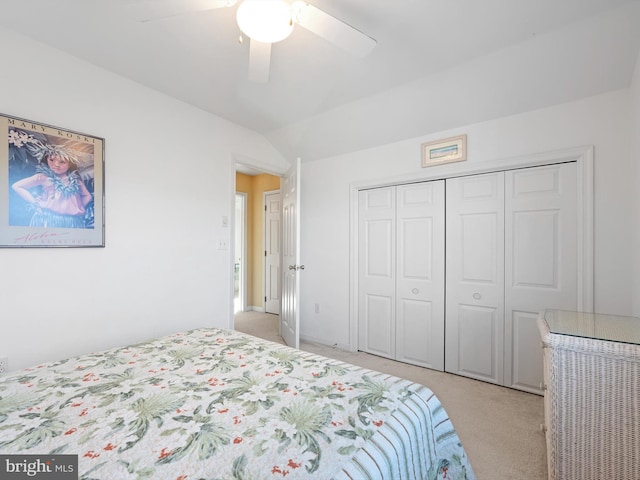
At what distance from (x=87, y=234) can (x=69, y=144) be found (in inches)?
23.3

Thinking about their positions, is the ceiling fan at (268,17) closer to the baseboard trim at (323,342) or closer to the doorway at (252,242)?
the baseboard trim at (323,342)

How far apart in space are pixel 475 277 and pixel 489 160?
100 cm

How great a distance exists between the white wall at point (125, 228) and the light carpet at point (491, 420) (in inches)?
74.3

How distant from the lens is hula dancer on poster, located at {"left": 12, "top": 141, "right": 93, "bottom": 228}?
1.80 m

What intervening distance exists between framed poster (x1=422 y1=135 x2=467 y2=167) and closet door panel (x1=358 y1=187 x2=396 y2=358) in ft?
1.57

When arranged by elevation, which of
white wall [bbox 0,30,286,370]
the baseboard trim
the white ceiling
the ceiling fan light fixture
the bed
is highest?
the white ceiling

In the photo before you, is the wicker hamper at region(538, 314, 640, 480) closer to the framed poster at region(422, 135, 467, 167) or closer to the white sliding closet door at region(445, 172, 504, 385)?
the white sliding closet door at region(445, 172, 504, 385)

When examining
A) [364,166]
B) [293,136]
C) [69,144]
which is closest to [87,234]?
[69,144]

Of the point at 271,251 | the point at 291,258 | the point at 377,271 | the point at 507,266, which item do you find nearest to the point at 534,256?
the point at 507,266

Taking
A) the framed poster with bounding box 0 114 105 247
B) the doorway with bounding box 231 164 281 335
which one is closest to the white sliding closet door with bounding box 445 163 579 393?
the framed poster with bounding box 0 114 105 247

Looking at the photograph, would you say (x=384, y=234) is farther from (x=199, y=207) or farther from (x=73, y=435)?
(x=73, y=435)

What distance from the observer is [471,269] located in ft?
8.70

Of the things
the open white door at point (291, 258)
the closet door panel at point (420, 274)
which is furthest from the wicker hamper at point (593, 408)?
the open white door at point (291, 258)

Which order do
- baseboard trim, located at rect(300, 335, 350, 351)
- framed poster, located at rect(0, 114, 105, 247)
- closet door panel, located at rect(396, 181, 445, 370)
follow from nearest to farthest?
framed poster, located at rect(0, 114, 105, 247)
closet door panel, located at rect(396, 181, 445, 370)
baseboard trim, located at rect(300, 335, 350, 351)
